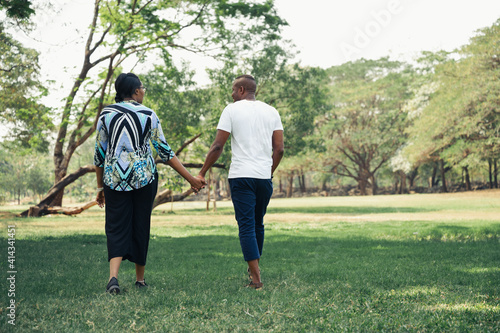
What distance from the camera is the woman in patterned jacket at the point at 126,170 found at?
430 cm

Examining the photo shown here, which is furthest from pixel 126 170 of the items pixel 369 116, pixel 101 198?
pixel 369 116

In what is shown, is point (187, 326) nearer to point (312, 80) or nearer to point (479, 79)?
point (312, 80)

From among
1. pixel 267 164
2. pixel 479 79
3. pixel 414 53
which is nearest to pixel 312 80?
pixel 479 79

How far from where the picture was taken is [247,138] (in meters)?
4.74

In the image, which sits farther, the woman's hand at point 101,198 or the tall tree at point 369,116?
the tall tree at point 369,116

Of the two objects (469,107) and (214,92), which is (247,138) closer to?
(214,92)

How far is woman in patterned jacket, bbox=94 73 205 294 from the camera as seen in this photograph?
14.1 ft

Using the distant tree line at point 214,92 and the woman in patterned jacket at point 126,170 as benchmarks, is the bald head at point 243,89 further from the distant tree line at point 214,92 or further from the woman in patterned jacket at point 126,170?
the distant tree line at point 214,92

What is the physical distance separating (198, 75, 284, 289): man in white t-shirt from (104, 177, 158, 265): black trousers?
0.74 m

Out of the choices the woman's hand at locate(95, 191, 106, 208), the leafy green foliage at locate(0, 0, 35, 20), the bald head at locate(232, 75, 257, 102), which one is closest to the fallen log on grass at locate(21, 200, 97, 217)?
the leafy green foliage at locate(0, 0, 35, 20)

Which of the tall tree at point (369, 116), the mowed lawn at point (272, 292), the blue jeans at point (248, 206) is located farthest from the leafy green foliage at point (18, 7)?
the tall tree at point (369, 116)

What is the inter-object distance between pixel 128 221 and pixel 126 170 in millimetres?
525

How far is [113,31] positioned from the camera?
17.0 m

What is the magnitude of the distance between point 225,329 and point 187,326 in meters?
0.28
